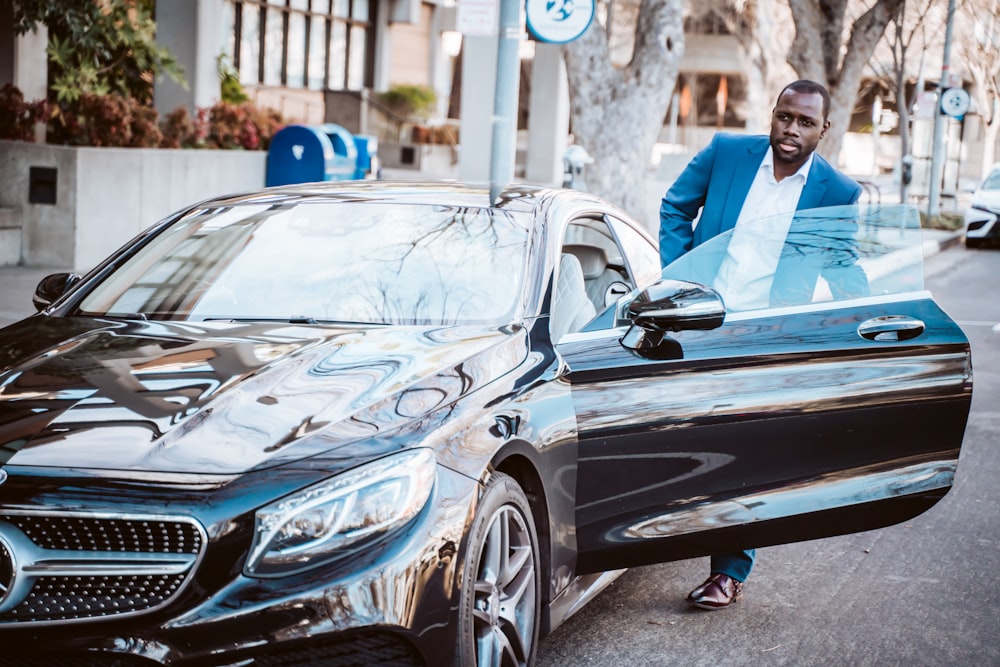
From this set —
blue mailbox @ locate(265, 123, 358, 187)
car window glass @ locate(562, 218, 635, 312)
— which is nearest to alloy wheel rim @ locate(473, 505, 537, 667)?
car window glass @ locate(562, 218, 635, 312)

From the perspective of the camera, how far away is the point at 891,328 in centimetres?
453

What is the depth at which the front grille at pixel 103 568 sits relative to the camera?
302 centimetres

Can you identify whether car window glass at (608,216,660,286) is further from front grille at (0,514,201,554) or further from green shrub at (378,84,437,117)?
green shrub at (378,84,437,117)

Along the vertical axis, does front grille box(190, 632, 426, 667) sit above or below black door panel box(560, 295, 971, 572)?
below

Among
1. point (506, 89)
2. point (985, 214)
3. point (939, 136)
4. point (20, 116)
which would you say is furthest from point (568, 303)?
point (939, 136)

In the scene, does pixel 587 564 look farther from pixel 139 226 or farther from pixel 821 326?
pixel 139 226

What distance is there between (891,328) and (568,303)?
110cm

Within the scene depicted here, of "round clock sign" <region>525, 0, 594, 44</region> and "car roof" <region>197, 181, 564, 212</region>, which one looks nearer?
"car roof" <region>197, 181, 564, 212</region>

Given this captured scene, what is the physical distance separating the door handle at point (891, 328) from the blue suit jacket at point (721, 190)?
0.75 meters

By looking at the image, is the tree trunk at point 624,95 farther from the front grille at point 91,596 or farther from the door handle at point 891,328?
the front grille at point 91,596

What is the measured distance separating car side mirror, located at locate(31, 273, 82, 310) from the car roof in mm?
577

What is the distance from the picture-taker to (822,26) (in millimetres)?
23312

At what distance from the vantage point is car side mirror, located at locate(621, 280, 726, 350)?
417cm

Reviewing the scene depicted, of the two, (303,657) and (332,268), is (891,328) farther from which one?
(303,657)
